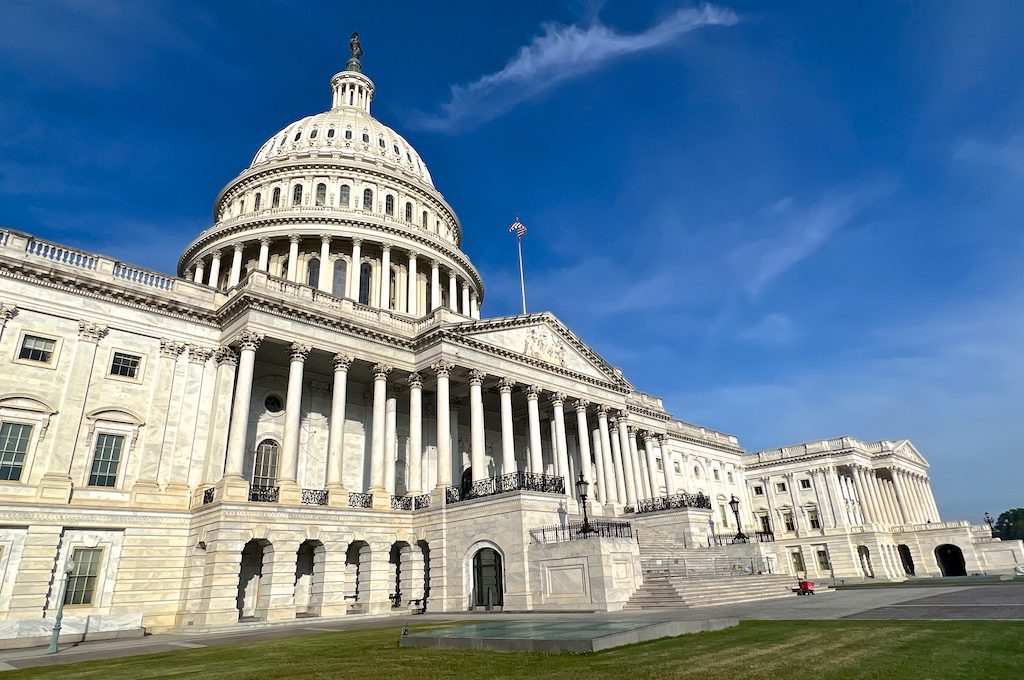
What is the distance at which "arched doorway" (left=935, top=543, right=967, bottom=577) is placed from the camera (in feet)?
233

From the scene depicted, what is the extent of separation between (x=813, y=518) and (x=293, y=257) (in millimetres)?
67594

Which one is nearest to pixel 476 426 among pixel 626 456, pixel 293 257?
pixel 626 456

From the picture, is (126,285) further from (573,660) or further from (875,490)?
(875,490)

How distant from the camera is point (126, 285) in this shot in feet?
99.0

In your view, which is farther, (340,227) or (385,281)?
(385,281)

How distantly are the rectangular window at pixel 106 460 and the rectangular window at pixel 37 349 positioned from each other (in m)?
4.32

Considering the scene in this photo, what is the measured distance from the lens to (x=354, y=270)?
50.1 m

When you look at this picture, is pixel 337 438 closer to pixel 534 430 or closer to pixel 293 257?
pixel 534 430

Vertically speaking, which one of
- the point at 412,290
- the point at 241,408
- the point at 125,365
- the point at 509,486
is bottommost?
the point at 509,486

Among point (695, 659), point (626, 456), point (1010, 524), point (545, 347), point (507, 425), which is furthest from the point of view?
point (1010, 524)

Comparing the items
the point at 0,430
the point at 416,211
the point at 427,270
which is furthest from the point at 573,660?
the point at 416,211

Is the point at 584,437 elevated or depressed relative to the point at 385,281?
depressed

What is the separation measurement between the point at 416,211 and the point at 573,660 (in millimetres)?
52358

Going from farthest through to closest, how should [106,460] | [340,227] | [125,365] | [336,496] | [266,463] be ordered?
[340,227] → [266,463] → [336,496] → [125,365] → [106,460]
